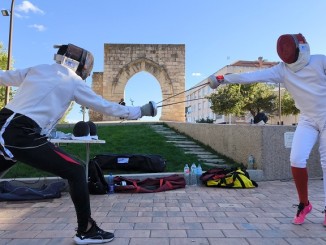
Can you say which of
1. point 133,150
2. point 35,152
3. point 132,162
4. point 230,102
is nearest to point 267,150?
point 132,162

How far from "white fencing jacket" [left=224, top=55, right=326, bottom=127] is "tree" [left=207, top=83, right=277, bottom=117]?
1657 inches

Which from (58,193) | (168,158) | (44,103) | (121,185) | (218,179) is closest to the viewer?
(44,103)

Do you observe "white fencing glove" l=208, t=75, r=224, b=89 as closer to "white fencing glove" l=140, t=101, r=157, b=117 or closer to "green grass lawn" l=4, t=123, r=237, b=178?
"white fencing glove" l=140, t=101, r=157, b=117

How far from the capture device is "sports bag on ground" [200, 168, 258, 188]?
291 inches

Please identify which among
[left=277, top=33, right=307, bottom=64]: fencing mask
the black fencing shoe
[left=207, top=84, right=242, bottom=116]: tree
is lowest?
the black fencing shoe

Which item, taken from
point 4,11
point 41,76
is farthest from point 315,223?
point 4,11

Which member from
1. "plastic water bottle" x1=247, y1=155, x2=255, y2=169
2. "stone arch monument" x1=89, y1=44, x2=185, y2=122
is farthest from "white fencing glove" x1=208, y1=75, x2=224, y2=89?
"stone arch monument" x1=89, y1=44, x2=185, y2=122

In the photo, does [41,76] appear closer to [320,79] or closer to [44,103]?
[44,103]

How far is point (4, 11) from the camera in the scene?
17.0m

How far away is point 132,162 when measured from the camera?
8.34 m

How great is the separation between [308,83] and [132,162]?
4.83 m

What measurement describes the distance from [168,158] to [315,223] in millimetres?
5732

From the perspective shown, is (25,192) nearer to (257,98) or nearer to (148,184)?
(148,184)

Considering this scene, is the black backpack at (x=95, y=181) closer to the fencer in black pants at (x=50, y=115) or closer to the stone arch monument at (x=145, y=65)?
the fencer in black pants at (x=50, y=115)
